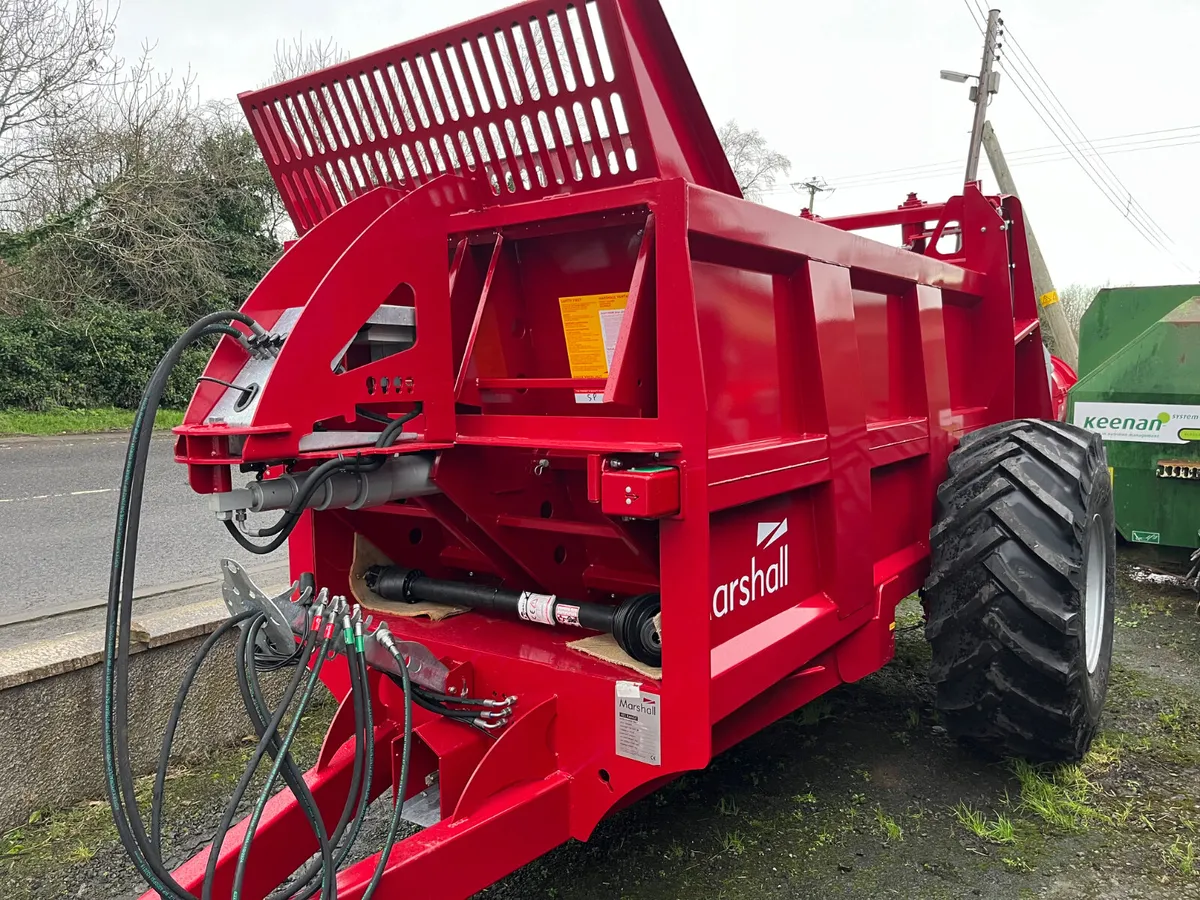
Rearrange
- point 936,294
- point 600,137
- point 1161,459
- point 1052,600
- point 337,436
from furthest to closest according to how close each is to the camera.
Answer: point 1161,459 → point 936,294 → point 1052,600 → point 600,137 → point 337,436

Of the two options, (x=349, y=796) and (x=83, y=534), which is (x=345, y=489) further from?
(x=83, y=534)

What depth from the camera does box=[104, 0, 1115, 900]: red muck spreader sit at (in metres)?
2.01

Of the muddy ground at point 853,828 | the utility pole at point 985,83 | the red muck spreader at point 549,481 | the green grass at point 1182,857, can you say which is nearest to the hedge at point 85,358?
the muddy ground at point 853,828

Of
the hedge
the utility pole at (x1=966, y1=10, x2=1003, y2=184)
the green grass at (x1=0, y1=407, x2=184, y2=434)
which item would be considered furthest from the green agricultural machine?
the utility pole at (x1=966, y1=10, x2=1003, y2=184)

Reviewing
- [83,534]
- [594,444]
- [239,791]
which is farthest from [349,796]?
[83,534]

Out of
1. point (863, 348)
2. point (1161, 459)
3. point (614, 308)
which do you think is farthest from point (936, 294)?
point (1161, 459)

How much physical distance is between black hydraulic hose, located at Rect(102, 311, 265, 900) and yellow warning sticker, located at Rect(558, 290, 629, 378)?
114 cm

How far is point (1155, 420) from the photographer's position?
5.74m

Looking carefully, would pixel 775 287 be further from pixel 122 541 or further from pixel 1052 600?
pixel 122 541

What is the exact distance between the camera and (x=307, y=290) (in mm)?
2295

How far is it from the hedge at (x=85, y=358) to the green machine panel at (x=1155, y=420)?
1468 centimetres

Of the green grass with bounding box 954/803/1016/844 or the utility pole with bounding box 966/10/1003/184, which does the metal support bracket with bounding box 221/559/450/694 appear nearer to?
the green grass with bounding box 954/803/1016/844

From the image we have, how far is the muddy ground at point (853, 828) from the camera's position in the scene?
256cm

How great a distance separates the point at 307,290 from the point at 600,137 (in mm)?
845
